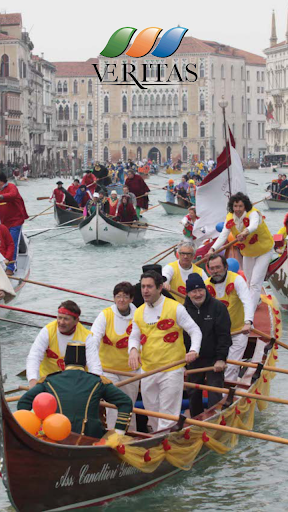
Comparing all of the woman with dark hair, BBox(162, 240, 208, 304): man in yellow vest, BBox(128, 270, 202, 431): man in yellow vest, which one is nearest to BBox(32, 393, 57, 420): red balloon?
BBox(128, 270, 202, 431): man in yellow vest

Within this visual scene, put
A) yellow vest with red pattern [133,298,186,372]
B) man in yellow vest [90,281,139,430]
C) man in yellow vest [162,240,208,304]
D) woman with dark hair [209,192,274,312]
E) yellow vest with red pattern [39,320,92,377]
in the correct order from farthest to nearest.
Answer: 1. woman with dark hair [209,192,274,312]
2. man in yellow vest [162,240,208,304]
3. man in yellow vest [90,281,139,430]
4. yellow vest with red pattern [133,298,186,372]
5. yellow vest with red pattern [39,320,92,377]

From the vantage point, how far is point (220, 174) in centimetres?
1412

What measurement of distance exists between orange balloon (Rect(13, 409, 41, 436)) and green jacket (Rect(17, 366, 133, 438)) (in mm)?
223

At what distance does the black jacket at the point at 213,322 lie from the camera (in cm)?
725

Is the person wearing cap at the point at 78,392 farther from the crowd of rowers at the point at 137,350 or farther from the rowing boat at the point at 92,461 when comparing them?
the rowing boat at the point at 92,461

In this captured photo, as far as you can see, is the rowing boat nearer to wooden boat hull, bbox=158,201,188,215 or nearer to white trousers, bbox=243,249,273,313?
white trousers, bbox=243,249,273,313

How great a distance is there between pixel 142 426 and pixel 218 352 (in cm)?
81

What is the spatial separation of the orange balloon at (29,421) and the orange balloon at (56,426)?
0.07m

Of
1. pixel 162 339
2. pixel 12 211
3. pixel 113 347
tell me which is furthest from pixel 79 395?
pixel 12 211

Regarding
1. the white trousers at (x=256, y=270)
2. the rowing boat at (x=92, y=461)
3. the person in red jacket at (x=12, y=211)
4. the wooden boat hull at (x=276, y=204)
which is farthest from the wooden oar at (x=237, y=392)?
the wooden boat hull at (x=276, y=204)

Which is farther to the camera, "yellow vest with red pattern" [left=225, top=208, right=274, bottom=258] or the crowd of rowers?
"yellow vest with red pattern" [left=225, top=208, right=274, bottom=258]

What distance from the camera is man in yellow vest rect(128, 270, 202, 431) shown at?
22.2 ft

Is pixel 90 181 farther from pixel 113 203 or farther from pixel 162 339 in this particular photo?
pixel 162 339

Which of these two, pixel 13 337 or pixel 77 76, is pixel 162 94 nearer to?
pixel 77 76
